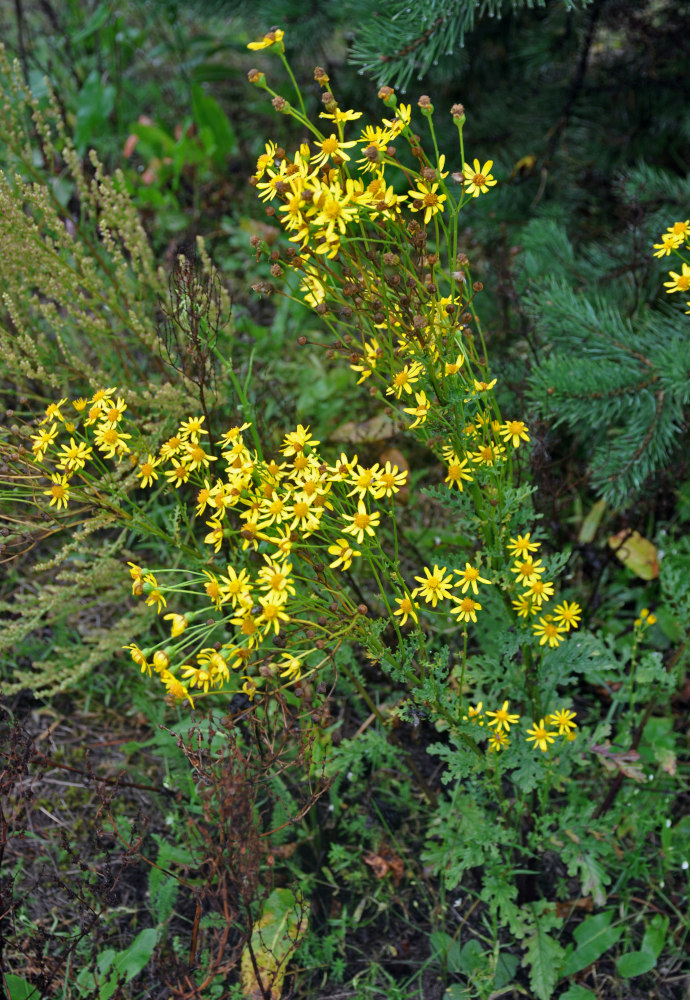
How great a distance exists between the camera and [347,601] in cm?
162

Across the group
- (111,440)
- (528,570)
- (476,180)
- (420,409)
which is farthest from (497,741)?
(476,180)

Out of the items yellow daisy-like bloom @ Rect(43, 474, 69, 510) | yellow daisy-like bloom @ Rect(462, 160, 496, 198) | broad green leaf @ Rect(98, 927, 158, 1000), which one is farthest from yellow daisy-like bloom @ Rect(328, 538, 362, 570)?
broad green leaf @ Rect(98, 927, 158, 1000)

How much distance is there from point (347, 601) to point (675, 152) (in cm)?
267

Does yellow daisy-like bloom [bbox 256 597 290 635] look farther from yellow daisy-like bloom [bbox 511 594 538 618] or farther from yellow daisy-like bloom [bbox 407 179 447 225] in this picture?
yellow daisy-like bloom [bbox 407 179 447 225]

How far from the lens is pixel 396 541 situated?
5.30 feet

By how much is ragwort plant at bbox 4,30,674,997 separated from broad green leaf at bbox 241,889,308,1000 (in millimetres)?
356

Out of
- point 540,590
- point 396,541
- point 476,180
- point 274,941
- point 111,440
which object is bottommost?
point 274,941

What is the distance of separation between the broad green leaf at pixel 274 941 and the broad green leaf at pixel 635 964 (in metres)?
0.76

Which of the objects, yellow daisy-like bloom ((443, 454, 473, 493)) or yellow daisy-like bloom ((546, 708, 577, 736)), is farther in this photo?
yellow daisy-like bloom ((546, 708, 577, 736))

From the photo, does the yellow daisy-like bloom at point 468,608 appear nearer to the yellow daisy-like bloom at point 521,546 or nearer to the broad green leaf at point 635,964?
the yellow daisy-like bloom at point 521,546

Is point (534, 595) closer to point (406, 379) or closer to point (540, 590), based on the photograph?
point (540, 590)

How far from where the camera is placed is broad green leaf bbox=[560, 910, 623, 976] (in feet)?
6.37

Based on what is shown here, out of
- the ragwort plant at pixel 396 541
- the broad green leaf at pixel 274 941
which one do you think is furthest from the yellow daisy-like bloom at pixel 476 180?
the broad green leaf at pixel 274 941

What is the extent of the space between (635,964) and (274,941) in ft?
2.80
